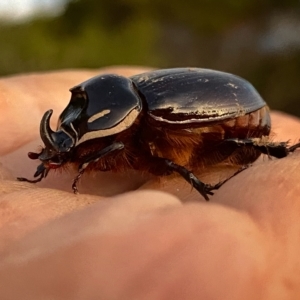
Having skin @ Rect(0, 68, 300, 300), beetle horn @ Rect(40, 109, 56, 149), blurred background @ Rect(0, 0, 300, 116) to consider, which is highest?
skin @ Rect(0, 68, 300, 300)

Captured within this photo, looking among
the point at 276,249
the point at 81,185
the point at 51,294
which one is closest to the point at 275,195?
the point at 276,249

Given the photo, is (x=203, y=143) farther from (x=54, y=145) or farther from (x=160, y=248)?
(x=160, y=248)

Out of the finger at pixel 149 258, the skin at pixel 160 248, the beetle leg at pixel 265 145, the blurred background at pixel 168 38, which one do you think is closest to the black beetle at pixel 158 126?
the beetle leg at pixel 265 145

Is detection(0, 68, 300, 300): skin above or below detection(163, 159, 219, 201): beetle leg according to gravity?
above

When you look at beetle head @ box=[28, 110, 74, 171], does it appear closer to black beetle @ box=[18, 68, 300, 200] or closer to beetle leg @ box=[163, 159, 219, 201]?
black beetle @ box=[18, 68, 300, 200]

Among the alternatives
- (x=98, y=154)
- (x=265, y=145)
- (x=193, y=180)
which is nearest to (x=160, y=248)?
(x=193, y=180)

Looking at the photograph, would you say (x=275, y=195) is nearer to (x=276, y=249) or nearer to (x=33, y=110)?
(x=276, y=249)

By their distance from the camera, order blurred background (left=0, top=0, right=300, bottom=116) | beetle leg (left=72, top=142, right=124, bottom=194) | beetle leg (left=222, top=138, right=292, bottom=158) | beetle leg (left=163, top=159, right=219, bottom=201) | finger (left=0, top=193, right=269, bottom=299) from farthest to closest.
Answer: blurred background (left=0, top=0, right=300, bottom=116), beetle leg (left=222, top=138, right=292, bottom=158), beetle leg (left=72, top=142, right=124, bottom=194), beetle leg (left=163, top=159, right=219, bottom=201), finger (left=0, top=193, right=269, bottom=299)

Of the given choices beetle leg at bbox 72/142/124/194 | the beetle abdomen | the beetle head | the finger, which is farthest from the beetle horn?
the finger
